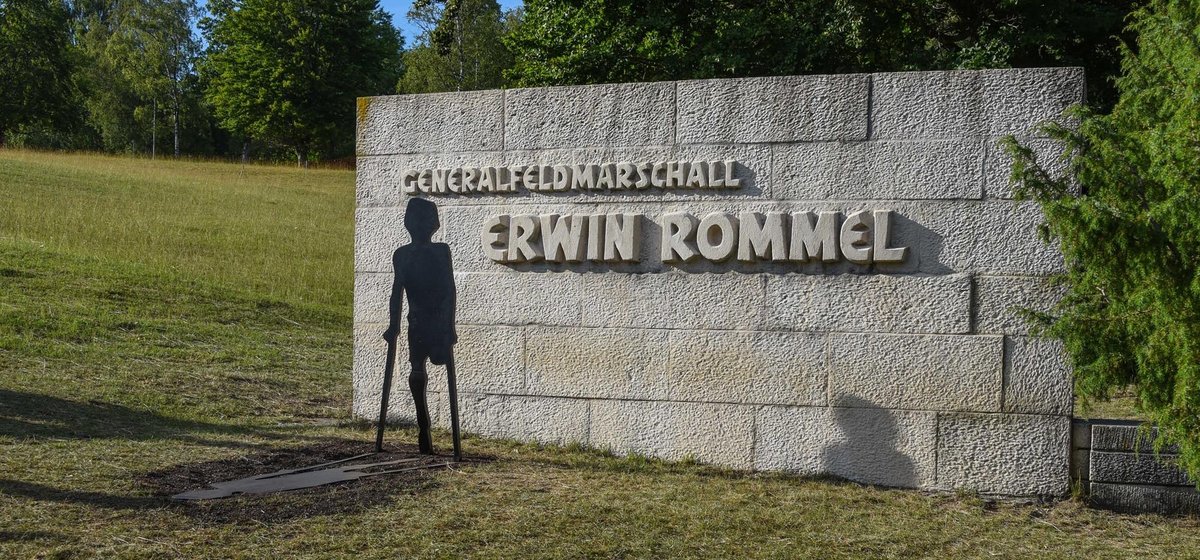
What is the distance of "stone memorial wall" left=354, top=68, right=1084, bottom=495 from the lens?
19.2ft

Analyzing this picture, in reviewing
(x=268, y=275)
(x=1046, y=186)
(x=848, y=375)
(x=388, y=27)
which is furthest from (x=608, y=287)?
(x=388, y=27)

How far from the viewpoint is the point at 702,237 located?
636cm

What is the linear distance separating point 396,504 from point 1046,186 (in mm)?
3527

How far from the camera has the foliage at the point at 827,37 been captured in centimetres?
1170

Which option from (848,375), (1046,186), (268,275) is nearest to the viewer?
(1046,186)

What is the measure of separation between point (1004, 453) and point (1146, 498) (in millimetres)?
726

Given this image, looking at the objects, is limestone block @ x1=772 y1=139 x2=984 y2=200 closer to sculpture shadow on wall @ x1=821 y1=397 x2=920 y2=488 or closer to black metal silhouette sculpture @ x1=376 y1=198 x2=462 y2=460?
sculpture shadow on wall @ x1=821 y1=397 x2=920 y2=488

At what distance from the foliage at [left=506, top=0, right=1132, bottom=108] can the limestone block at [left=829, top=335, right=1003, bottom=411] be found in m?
6.45

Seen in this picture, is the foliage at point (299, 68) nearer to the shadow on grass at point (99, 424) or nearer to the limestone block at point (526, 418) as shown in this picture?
the shadow on grass at point (99, 424)

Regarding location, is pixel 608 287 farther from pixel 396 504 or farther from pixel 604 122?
pixel 396 504

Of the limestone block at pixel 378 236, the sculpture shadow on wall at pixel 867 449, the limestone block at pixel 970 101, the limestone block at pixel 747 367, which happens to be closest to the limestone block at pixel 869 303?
the limestone block at pixel 747 367

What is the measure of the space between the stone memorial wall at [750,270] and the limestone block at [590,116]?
0.01m

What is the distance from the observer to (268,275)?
1542 centimetres

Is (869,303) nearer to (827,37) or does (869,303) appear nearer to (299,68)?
(827,37)
